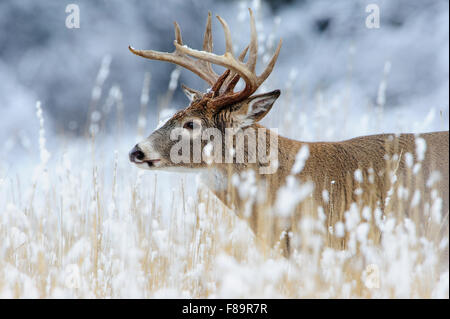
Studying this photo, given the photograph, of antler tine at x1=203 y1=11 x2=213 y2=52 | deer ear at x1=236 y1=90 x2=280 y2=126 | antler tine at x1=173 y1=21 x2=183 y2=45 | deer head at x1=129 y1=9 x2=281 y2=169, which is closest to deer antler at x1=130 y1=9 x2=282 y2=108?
deer head at x1=129 y1=9 x2=281 y2=169

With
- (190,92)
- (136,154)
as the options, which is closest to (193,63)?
(190,92)

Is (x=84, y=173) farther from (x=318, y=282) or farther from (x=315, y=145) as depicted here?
(x=318, y=282)

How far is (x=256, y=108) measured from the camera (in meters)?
3.94

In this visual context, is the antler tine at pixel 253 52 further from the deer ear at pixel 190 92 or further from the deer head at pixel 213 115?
the deer ear at pixel 190 92

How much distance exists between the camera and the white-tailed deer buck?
12.6 feet

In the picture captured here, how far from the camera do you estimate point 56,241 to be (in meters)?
3.90

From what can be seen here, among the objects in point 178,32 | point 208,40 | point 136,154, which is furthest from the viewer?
point 208,40

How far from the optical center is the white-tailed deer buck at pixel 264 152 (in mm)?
3830

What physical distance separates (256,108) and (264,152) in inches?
13.8

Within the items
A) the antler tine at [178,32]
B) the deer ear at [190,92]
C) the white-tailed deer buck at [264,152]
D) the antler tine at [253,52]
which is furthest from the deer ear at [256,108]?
the antler tine at [178,32]

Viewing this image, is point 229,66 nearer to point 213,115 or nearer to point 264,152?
point 213,115

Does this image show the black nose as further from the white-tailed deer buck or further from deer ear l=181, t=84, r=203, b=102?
deer ear l=181, t=84, r=203, b=102

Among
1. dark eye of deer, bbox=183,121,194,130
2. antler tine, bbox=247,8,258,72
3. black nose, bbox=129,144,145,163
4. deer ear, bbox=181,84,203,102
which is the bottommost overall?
black nose, bbox=129,144,145,163

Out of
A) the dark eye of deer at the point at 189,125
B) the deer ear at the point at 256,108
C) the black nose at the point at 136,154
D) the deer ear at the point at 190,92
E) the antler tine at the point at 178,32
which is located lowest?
the black nose at the point at 136,154
